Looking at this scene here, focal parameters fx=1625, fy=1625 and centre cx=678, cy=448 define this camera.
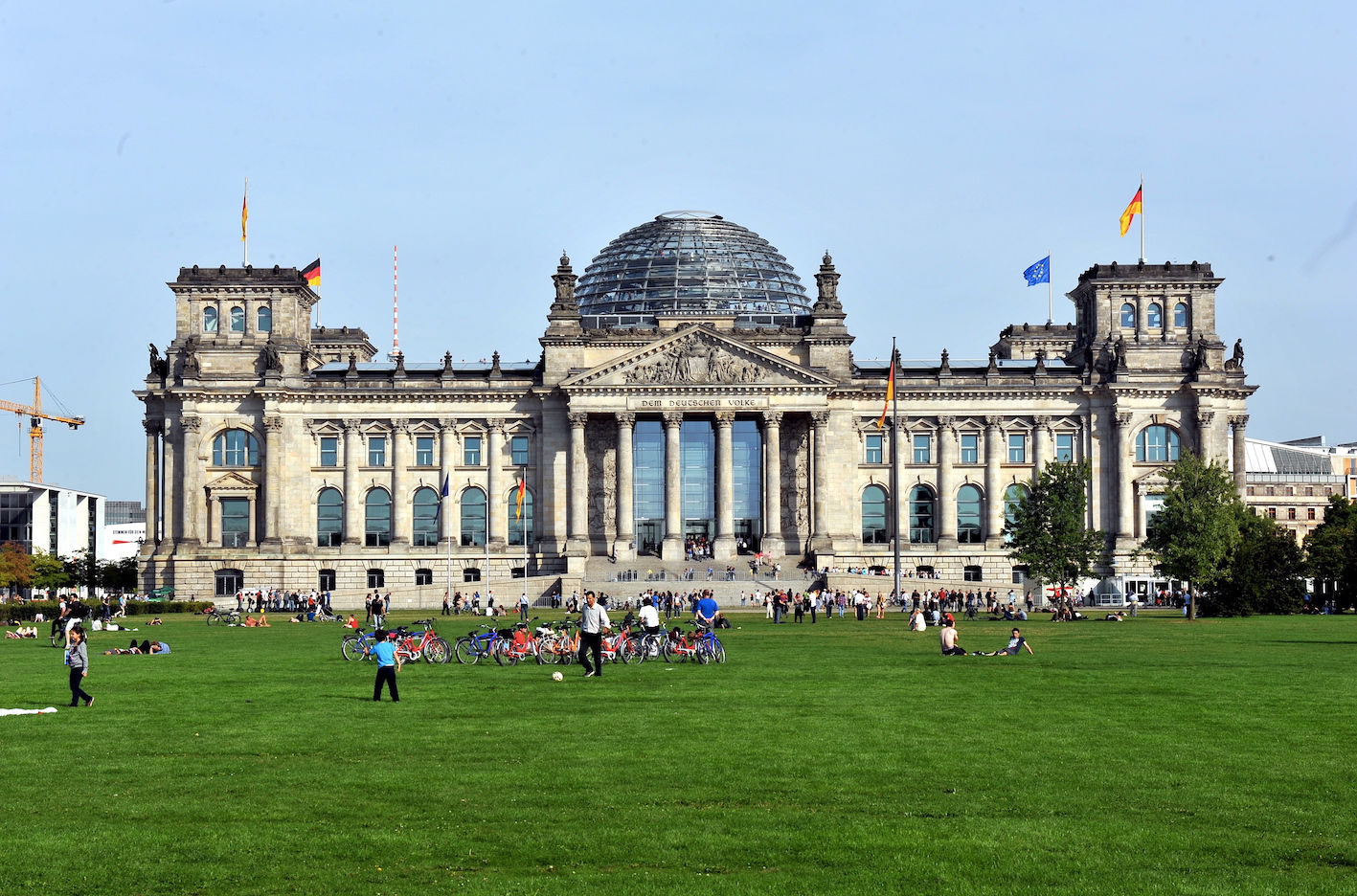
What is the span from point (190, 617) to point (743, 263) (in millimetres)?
61051

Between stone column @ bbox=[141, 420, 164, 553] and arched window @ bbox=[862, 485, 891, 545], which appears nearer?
stone column @ bbox=[141, 420, 164, 553]

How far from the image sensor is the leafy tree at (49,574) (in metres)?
138

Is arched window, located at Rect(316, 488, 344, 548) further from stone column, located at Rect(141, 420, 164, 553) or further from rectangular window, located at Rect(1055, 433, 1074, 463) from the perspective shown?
rectangular window, located at Rect(1055, 433, 1074, 463)

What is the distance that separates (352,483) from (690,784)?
325ft

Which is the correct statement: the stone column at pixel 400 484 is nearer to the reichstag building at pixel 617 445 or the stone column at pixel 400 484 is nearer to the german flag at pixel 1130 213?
the reichstag building at pixel 617 445

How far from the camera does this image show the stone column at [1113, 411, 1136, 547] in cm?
11756

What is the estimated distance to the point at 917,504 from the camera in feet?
395

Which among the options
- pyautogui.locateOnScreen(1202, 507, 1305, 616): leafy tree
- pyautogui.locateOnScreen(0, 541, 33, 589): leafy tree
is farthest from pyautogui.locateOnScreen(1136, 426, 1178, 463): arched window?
pyautogui.locateOnScreen(0, 541, 33, 589): leafy tree

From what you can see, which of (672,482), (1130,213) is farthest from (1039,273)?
(672,482)

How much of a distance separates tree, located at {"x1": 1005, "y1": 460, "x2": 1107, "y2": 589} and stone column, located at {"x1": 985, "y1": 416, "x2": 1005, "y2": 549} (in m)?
25.1

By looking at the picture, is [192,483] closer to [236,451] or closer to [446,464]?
[236,451]

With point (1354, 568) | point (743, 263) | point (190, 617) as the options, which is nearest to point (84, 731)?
point (190, 617)

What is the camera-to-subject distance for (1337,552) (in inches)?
3610

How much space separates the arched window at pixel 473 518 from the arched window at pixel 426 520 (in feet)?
6.66
